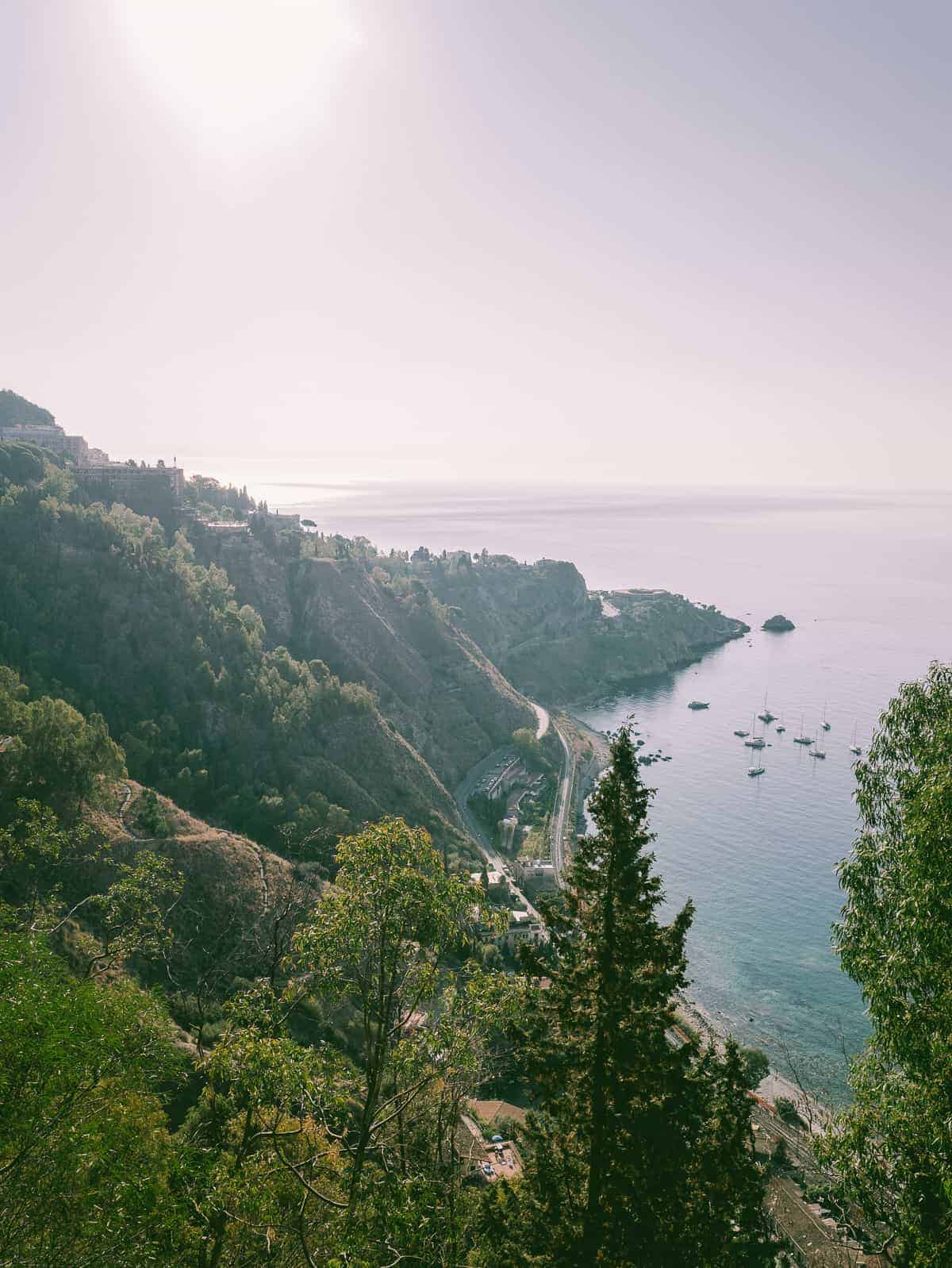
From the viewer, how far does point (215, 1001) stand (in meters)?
31.0

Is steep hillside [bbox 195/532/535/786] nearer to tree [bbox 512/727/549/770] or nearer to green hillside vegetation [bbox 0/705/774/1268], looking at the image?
tree [bbox 512/727/549/770]

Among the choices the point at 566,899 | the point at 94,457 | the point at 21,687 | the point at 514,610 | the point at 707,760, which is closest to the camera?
the point at 566,899

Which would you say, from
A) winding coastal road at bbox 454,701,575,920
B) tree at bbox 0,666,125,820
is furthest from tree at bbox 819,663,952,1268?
winding coastal road at bbox 454,701,575,920

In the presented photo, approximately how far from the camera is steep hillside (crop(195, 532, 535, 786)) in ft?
280

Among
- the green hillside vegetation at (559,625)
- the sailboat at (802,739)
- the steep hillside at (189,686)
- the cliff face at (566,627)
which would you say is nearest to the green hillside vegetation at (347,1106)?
the steep hillside at (189,686)

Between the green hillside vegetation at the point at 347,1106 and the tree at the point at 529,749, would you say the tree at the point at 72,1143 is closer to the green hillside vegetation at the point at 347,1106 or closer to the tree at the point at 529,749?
the green hillside vegetation at the point at 347,1106

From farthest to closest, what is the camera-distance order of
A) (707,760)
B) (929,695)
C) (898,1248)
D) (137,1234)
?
(707,760) < (929,695) < (898,1248) < (137,1234)

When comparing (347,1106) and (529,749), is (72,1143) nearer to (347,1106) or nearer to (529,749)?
(347,1106)

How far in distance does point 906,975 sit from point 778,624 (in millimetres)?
160676

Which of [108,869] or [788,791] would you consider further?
[788,791]

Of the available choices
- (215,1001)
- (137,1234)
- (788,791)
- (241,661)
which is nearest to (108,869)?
(215,1001)

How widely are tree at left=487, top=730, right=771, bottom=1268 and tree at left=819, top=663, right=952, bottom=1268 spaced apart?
1.98 meters

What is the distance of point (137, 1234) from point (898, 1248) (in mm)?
10270

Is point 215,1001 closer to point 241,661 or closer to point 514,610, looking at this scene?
point 241,661
